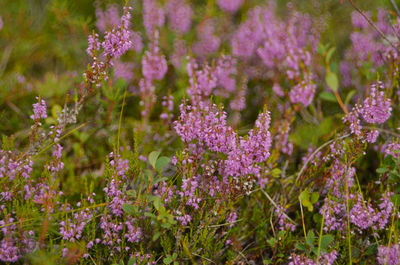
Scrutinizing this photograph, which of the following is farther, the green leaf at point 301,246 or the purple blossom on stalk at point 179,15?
the purple blossom on stalk at point 179,15

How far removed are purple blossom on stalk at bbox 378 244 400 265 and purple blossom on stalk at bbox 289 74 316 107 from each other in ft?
4.21

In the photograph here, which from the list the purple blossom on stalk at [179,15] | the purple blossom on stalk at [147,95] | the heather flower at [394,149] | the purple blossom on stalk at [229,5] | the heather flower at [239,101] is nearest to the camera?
the heather flower at [394,149]

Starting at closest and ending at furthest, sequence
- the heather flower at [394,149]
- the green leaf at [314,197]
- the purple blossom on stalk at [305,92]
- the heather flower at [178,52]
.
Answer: the heather flower at [394,149] < the green leaf at [314,197] < the purple blossom on stalk at [305,92] < the heather flower at [178,52]

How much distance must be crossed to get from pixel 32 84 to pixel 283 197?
8.06 feet

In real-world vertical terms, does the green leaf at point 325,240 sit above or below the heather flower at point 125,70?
below

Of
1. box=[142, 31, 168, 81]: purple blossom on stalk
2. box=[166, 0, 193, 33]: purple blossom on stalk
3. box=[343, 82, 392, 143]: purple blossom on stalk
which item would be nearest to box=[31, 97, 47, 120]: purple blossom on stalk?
box=[142, 31, 168, 81]: purple blossom on stalk

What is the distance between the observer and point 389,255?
81.8 inches

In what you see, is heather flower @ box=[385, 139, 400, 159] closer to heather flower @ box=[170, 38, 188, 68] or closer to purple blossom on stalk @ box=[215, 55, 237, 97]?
purple blossom on stalk @ box=[215, 55, 237, 97]

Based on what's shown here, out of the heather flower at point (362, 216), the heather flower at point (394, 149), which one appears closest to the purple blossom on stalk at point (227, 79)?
the heather flower at point (394, 149)

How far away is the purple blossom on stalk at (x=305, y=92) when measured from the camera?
2990 mm

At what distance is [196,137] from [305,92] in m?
1.23

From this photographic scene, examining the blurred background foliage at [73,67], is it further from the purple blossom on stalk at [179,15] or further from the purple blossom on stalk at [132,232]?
the purple blossom on stalk at [132,232]

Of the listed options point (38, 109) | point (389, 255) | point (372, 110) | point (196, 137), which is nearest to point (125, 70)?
point (38, 109)

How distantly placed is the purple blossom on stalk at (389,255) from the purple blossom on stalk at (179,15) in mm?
3025
